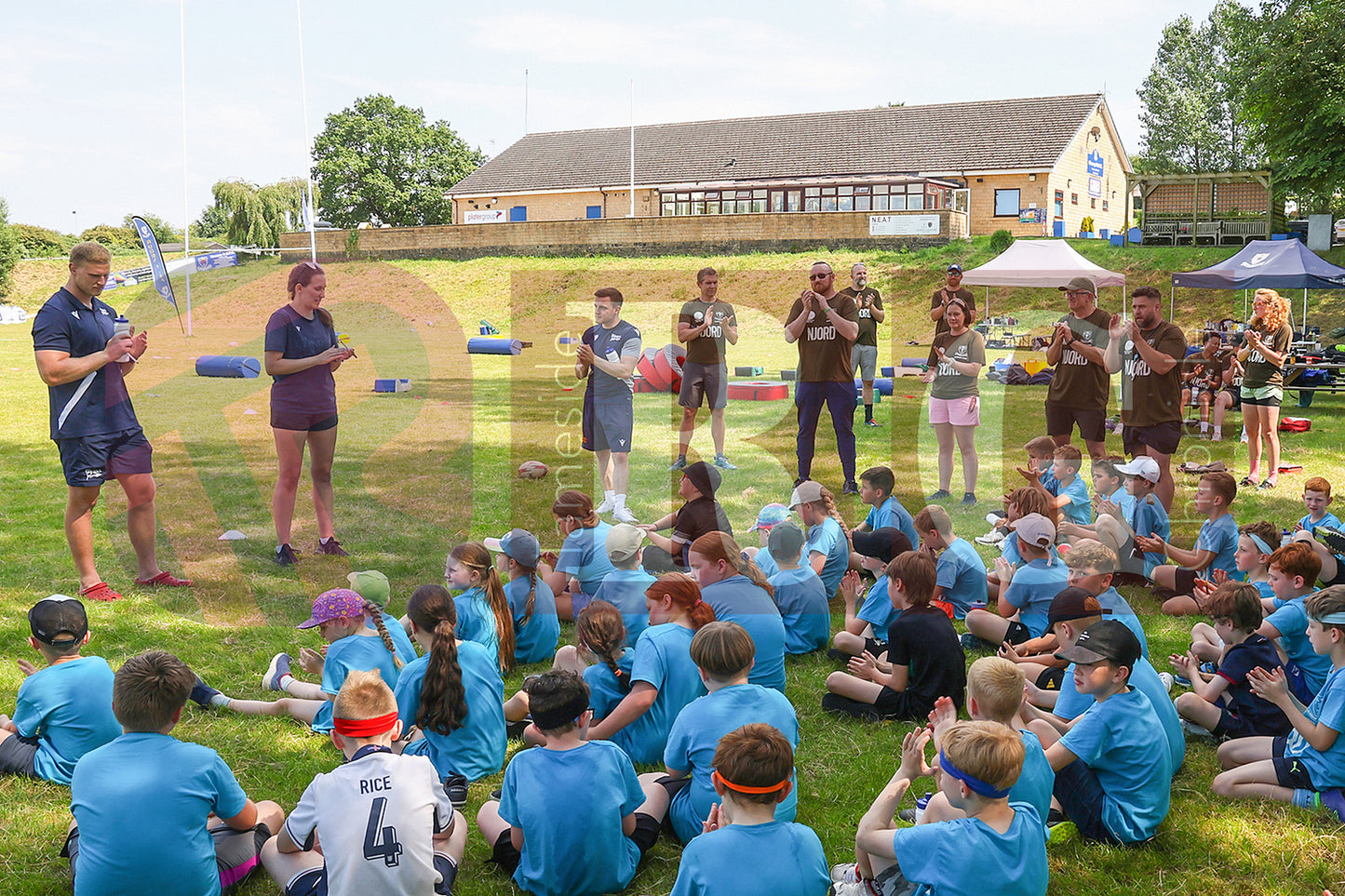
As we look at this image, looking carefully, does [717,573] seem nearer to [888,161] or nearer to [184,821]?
[184,821]

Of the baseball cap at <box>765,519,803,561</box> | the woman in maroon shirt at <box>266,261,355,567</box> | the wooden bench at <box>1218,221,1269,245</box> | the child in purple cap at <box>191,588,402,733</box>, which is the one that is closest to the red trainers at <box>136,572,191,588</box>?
→ the woman in maroon shirt at <box>266,261,355,567</box>

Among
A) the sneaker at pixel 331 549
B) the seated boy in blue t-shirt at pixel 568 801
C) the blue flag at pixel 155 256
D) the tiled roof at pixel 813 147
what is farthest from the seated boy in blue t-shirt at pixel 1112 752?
the tiled roof at pixel 813 147

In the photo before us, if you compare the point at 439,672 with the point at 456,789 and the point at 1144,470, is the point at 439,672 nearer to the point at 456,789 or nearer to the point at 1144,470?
the point at 456,789

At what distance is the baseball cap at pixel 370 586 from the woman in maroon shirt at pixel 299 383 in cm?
266

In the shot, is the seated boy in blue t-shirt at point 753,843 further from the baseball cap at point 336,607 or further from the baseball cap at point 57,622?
the baseball cap at point 57,622

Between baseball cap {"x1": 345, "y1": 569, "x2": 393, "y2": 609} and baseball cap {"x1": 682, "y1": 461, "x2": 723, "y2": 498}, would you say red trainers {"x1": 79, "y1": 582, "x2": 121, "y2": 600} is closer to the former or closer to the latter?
baseball cap {"x1": 345, "y1": 569, "x2": 393, "y2": 609}

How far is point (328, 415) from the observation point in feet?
23.6

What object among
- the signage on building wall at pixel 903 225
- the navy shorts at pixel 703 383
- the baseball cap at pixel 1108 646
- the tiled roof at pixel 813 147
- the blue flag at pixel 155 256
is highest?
the tiled roof at pixel 813 147

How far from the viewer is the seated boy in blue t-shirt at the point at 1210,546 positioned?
6.05 metres

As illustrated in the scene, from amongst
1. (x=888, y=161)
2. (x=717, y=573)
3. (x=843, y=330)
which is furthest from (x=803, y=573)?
(x=888, y=161)

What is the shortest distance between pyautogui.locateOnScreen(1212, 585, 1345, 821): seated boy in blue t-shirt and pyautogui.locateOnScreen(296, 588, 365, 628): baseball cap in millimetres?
3722

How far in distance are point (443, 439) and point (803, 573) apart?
7790mm

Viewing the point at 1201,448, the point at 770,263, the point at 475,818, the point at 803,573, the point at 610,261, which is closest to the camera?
the point at 475,818

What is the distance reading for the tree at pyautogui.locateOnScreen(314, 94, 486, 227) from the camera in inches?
2486
